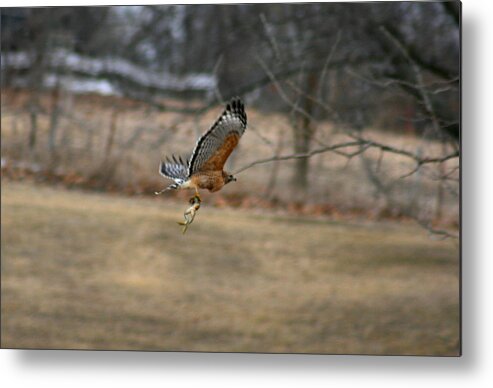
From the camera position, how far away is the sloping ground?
13.0ft

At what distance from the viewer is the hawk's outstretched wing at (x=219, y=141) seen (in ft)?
5.73

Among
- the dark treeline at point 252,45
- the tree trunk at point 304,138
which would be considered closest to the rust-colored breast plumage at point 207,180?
the dark treeline at point 252,45

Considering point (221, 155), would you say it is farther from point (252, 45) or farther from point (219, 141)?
point (252, 45)

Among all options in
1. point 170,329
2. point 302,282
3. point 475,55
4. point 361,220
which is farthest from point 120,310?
point 475,55

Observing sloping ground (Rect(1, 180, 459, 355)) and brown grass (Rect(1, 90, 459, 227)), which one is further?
sloping ground (Rect(1, 180, 459, 355))

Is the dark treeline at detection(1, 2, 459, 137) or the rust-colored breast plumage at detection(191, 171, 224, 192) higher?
the dark treeline at detection(1, 2, 459, 137)

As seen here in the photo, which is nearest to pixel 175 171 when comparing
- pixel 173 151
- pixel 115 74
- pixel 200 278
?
pixel 173 151

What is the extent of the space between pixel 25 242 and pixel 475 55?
242 cm

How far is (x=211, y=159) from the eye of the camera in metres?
1.76

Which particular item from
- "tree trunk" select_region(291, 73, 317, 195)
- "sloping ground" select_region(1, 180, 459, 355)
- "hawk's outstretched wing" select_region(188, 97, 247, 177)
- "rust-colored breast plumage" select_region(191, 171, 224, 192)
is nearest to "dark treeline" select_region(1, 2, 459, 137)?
"tree trunk" select_region(291, 73, 317, 195)

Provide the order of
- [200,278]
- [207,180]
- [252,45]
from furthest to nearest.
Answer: [200,278]
[252,45]
[207,180]

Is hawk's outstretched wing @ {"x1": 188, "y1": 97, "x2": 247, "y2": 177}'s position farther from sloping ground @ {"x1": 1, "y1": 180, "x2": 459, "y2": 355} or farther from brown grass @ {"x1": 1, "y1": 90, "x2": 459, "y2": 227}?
sloping ground @ {"x1": 1, "y1": 180, "x2": 459, "y2": 355}

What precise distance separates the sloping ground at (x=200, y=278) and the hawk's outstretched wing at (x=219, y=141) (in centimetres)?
218

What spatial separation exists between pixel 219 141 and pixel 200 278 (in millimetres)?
2574
